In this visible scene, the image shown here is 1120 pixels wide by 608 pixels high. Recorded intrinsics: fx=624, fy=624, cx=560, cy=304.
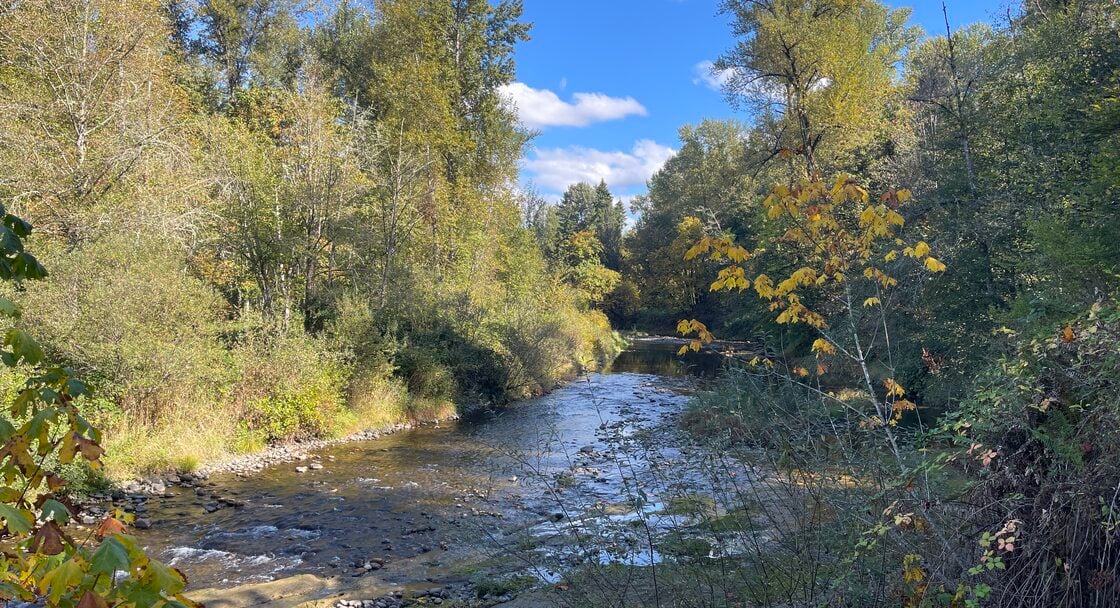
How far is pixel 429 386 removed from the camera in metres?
17.2

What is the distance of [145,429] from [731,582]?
34.6 ft

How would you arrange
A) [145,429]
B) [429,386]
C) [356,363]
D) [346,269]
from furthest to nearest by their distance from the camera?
[346,269]
[429,386]
[356,363]
[145,429]

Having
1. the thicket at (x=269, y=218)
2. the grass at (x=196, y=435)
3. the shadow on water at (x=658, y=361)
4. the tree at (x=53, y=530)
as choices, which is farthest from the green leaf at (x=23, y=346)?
the shadow on water at (x=658, y=361)

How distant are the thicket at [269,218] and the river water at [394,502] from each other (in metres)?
1.86

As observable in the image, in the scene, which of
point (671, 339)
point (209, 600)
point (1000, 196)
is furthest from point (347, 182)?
point (671, 339)

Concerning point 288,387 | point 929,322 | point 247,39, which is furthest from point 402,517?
point 247,39

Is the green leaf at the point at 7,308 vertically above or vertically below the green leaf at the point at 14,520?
above

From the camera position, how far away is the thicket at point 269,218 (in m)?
11.0

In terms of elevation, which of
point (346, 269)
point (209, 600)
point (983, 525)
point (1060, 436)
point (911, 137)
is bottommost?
point (209, 600)

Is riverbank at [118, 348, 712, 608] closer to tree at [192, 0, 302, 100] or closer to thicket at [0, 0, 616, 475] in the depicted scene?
thicket at [0, 0, 616, 475]

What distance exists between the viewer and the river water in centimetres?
715

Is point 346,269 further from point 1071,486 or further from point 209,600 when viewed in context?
point 1071,486

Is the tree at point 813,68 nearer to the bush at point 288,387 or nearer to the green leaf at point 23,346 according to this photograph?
the bush at point 288,387

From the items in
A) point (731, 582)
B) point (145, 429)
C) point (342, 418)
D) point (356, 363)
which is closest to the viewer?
point (731, 582)
